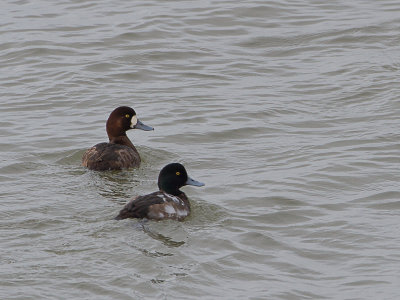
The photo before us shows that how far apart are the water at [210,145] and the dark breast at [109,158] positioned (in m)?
0.12

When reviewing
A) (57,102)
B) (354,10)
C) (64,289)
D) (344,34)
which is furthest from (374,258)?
(354,10)

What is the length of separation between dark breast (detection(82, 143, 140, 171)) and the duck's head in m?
0.52

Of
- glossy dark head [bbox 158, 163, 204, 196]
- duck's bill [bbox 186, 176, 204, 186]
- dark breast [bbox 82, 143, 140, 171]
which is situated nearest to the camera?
glossy dark head [bbox 158, 163, 204, 196]

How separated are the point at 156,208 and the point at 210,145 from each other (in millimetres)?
2996

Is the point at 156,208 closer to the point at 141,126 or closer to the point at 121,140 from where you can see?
the point at 121,140

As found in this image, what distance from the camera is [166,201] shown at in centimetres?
1011

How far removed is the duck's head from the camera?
12594 mm

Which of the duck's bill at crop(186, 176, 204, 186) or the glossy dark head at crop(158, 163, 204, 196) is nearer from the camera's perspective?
the glossy dark head at crop(158, 163, 204, 196)

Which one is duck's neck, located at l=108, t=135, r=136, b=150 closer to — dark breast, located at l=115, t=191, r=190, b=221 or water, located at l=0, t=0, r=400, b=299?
water, located at l=0, t=0, r=400, b=299

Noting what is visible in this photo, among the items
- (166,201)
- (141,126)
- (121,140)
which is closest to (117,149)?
(121,140)

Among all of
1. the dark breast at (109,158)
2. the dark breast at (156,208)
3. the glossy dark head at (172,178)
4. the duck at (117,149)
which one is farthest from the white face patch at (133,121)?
the dark breast at (156,208)

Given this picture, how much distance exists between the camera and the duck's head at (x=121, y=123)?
496 inches

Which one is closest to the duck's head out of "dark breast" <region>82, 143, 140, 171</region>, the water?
the water

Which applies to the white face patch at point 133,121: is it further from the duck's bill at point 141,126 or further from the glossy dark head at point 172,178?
the glossy dark head at point 172,178
